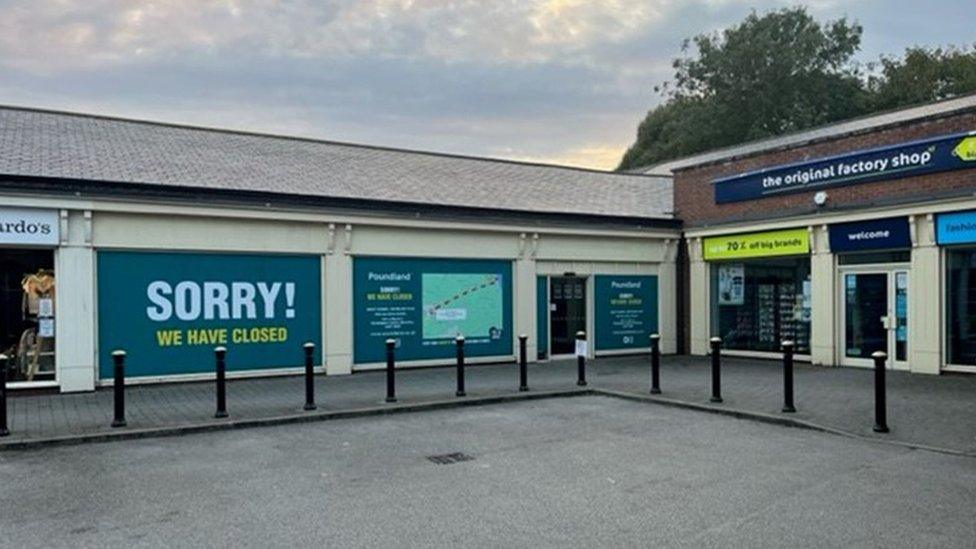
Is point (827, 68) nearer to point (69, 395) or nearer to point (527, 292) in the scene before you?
point (527, 292)

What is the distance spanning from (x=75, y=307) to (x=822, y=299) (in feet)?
49.2

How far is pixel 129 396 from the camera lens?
488 inches

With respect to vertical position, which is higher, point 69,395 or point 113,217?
point 113,217

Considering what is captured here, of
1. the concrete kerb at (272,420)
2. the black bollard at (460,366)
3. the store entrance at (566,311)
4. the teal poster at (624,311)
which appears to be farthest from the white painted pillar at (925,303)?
Answer: the black bollard at (460,366)

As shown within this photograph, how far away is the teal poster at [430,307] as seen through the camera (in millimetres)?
15820

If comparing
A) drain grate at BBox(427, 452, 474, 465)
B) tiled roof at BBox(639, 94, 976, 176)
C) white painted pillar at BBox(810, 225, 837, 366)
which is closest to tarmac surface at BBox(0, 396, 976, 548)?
drain grate at BBox(427, 452, 474, 465)

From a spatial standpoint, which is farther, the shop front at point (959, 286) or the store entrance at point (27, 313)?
the shop front at point (959, 286)

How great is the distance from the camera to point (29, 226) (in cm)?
1245

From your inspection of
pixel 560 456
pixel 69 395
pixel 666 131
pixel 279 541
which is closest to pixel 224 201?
pixel 69 395

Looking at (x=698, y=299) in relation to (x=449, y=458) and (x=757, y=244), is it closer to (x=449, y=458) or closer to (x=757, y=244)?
(x=757, y=244)

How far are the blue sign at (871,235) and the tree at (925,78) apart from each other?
77.5ft

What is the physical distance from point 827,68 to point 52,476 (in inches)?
1724

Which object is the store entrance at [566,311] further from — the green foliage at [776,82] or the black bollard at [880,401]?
the green foliage at [776,82]

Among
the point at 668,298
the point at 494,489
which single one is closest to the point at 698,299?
the point at 668,298
